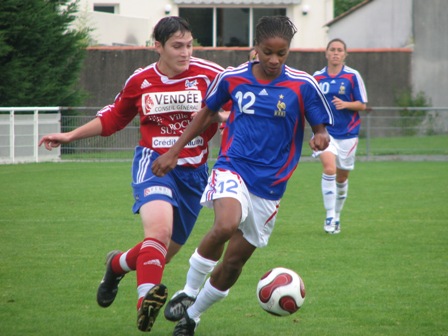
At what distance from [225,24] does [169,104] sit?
103ft

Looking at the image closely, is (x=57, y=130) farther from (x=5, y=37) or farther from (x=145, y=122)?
(x=145, y=122)

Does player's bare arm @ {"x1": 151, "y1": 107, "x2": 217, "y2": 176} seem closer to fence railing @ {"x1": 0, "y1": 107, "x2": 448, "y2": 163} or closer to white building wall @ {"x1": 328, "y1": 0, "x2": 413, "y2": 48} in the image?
fence railing @ {"x1": 0, "y1": 107, "x2": 448, "y2": 163}

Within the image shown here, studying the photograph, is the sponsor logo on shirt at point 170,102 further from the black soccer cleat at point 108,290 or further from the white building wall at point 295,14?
the white building wall at point 295,14

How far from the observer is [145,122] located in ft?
21.1

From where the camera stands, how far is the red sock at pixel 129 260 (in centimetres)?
634

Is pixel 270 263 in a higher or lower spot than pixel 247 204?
lower

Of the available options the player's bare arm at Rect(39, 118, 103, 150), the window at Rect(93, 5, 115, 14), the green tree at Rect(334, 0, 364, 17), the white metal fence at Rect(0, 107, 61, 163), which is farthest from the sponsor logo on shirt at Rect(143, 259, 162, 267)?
the green tree at Rect(334, 0, 364, 17)

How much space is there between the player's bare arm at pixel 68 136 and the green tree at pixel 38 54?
1646cm

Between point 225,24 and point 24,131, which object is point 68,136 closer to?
point 24,131

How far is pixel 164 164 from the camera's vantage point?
5906 mm

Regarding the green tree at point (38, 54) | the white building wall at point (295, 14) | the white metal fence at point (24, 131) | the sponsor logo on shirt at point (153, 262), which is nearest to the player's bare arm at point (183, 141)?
the sponsor logo on shirt at point (153, 262)

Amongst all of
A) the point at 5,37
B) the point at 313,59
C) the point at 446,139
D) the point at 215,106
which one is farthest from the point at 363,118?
the point at 215,106

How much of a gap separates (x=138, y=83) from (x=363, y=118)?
1784cm

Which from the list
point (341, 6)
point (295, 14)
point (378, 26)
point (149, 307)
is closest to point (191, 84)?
point (149, 307)
